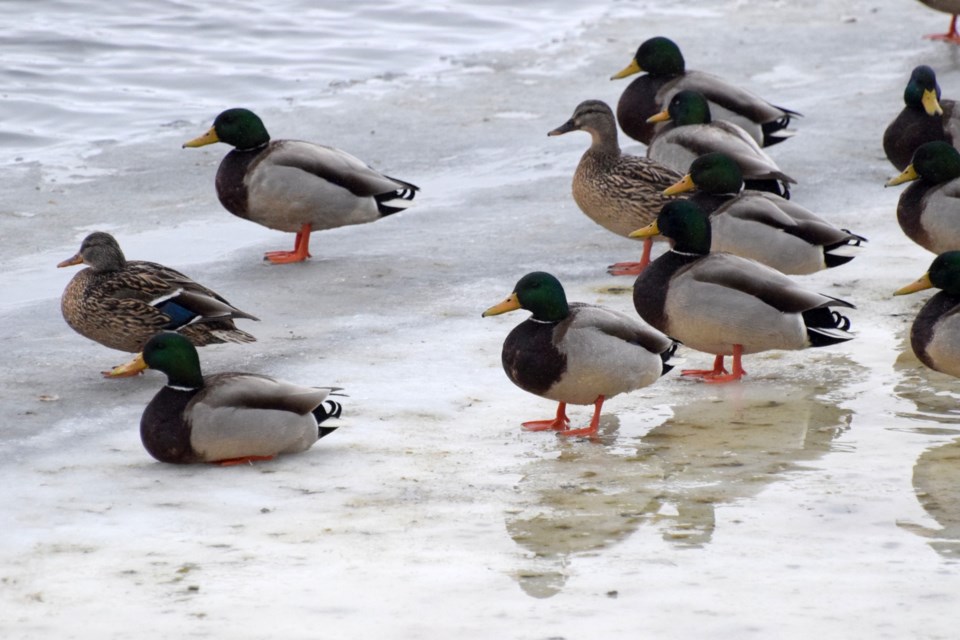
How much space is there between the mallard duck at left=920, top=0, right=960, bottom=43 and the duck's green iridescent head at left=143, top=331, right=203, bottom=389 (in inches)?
350

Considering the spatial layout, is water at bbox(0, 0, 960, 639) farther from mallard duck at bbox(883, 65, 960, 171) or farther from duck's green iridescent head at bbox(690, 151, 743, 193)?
duck's green iridescent head at bbox(690, 151, 743, 193)

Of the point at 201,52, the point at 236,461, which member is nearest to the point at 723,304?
the point at 236,461

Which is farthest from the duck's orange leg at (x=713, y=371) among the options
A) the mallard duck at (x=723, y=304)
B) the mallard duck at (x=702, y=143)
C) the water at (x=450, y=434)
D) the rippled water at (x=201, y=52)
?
the rippled water at (x=201, y=52)

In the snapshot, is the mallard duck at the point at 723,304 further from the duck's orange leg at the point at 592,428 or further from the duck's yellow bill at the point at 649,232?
the duck's orange leg at the point at 592,428

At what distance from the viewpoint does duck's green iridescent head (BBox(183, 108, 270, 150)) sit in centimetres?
830

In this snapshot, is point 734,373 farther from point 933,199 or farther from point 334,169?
point 334,169

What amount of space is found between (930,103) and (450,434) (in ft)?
15.2

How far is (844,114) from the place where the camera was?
35.9 ft

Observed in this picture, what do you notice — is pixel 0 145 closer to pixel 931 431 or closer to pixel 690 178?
pixel 690 178

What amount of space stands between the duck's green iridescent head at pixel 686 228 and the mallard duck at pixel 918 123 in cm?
302

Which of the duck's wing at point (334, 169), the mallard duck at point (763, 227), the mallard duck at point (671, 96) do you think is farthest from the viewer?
the mallard duck at point (671, 96)

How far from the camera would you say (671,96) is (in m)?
9.72

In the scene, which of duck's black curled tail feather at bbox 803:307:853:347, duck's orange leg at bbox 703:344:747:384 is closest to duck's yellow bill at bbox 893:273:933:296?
duck's black curled tail feather at bbox 803:307:853:347

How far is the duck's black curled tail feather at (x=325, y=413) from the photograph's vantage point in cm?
543
